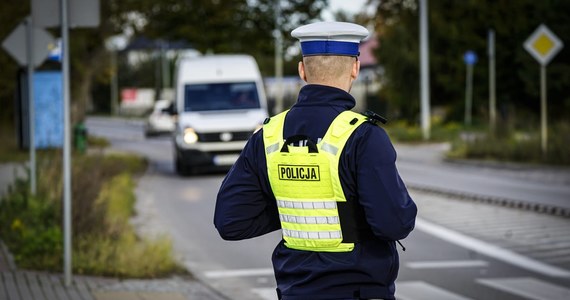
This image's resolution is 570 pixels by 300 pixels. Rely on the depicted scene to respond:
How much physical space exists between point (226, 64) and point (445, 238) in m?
13.1

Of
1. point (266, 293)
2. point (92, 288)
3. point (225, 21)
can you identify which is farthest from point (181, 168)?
point (92, 288)

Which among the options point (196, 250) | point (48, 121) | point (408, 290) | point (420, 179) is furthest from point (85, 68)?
point (408, 290)

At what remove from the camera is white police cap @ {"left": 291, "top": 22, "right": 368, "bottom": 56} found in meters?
3.94

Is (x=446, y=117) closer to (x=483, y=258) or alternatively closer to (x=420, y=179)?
(x=420, y=179)

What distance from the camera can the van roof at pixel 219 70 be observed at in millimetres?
24391

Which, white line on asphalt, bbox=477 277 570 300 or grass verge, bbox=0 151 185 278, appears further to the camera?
grass verge, bbox=0 151 185 278

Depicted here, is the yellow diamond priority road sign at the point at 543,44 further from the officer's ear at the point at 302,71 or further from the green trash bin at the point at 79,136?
the officer's ear at the point at 302,71

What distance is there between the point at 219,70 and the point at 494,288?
16.1 meters

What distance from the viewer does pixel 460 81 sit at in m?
47.3

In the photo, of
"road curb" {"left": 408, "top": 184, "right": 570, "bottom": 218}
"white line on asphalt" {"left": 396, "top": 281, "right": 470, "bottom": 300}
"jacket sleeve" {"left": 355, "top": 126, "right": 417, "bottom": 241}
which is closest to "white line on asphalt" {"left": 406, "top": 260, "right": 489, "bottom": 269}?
"white line on asphalt" {"left": 396, "top": 281, "right": 470, "bottom": 300}

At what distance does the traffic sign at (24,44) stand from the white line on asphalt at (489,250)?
5.79 metres

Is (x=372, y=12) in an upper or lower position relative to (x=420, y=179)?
upper

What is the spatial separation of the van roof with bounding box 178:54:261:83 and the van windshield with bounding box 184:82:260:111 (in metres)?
0.14

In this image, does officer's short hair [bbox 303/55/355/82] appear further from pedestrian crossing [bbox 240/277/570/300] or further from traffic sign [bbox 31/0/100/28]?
traffic sign [bbox 31/0/100/28]
